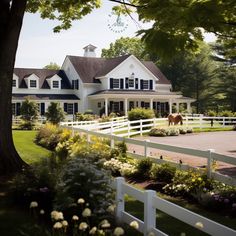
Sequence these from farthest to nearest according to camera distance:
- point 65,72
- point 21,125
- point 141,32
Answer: point 65,72
point 21,125
point 141,32

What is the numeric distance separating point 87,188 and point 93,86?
46943 millimetres

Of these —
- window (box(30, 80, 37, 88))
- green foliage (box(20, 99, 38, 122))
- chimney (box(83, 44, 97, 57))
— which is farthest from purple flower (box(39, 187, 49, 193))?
chimney (box(83, 44, 97, 57))

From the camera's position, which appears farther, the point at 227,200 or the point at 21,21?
the point at 21,21

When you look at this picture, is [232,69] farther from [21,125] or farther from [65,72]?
[21,125]

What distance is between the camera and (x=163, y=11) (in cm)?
656

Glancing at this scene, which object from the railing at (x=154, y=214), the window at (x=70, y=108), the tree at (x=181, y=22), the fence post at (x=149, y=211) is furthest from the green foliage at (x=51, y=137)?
the window at (x=70, y=108)

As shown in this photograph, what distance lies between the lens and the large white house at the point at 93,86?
51.6 meters

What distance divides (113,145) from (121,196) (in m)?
8.59

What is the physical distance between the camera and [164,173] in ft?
37.5

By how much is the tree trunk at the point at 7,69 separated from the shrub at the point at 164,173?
386cm

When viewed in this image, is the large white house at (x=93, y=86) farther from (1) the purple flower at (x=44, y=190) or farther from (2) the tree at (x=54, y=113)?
(1) the purple flower at (x=44, y=190)

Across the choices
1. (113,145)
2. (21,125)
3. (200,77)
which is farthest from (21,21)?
(200,77)

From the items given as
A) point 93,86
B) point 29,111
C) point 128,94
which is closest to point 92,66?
point 93,86

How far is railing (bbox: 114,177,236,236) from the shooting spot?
473 cm
